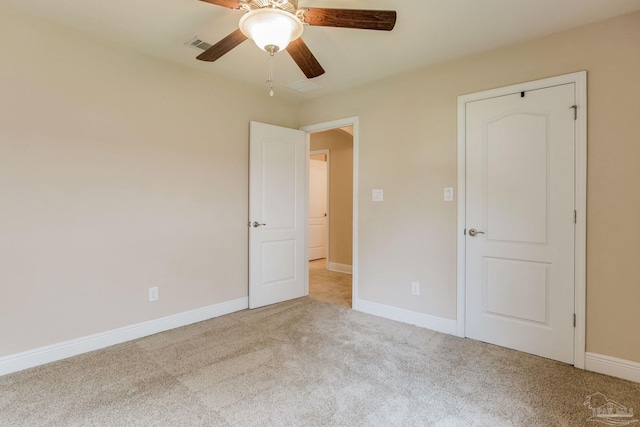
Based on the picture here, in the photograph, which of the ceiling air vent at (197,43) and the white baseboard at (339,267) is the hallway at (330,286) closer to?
the white baseboard at (339,267)

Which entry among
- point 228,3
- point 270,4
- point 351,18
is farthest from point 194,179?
point 351,18

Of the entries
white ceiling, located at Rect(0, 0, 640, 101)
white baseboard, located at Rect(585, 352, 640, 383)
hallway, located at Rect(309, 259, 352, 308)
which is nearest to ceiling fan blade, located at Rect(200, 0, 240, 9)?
white ceiling, located at Rect(0, 0, 640, 101)

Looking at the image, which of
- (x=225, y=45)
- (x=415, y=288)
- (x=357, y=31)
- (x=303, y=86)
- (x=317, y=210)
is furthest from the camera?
(x=317, y=210)

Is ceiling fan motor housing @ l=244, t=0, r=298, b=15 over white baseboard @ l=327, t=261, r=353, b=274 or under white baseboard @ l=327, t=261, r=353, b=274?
over

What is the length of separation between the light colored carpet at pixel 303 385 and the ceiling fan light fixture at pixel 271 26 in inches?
79.5

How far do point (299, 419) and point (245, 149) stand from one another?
2657 mm

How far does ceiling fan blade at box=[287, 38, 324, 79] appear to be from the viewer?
1.94 meters

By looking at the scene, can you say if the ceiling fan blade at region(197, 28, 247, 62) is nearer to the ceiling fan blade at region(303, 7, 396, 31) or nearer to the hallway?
the ceiling fan blade at region(303, 7, 396, 31)

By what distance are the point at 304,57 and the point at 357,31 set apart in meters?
0.58

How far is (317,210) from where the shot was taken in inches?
268

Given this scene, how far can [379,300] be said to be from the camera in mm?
3352

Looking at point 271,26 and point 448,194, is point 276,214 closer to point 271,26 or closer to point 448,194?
point 448,194

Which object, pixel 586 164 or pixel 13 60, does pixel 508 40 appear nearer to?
pixel 586 164

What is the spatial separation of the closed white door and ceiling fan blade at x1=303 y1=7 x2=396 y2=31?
1433 millimetres
